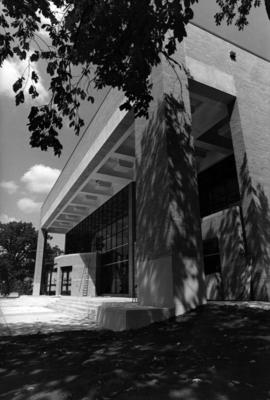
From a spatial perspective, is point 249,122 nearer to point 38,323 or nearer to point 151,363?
point 151,363

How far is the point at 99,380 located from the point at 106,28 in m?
5.75

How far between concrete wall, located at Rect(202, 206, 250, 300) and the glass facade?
960 cm

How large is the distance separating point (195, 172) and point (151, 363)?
6844mm

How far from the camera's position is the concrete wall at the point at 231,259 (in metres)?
11.8

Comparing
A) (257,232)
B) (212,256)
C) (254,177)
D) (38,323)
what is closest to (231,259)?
(257,232)

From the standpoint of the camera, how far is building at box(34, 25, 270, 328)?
9641 mm

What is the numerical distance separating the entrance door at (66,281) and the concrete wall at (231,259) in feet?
69.1

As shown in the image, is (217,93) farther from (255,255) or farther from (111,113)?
(255,255)

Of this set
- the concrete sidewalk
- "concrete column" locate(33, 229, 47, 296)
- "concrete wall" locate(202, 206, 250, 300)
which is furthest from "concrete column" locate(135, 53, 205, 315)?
"concrete column" locate(33, 229, 47, 296)

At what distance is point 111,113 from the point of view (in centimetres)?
1655

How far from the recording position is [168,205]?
9.54 meters

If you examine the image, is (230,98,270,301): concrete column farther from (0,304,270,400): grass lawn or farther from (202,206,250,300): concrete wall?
(0,304,270,400): grass lawn

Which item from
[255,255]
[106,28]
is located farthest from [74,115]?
[255,255]

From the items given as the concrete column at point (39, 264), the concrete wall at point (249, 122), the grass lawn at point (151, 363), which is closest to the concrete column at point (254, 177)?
the concrete wall at point (249, 122)
